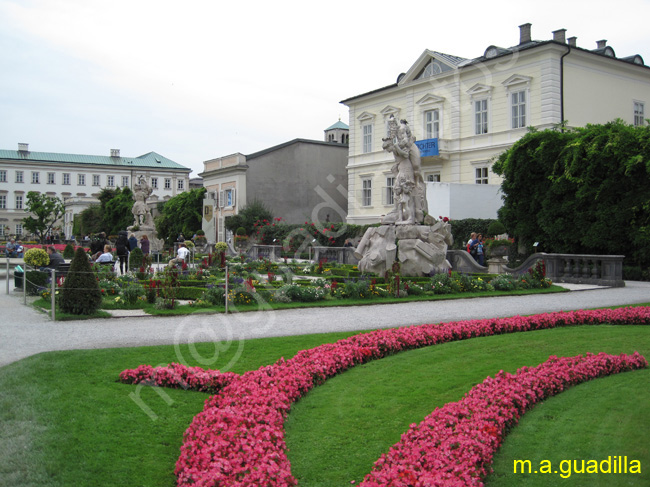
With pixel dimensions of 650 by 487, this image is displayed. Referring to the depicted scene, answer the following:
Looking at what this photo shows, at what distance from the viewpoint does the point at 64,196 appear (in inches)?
3735

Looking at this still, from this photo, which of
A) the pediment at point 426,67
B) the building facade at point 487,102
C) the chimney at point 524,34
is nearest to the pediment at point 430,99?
the building facade at point 487,102

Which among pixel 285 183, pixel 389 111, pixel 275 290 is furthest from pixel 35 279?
pixel 285 183

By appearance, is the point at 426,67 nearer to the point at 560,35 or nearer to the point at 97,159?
the point at 560,35

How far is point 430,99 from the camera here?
38438 millimetres

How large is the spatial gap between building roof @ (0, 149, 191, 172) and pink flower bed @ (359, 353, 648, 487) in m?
96.6

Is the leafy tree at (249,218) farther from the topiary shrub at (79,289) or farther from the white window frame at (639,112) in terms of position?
the topiary shrub at (79,289)

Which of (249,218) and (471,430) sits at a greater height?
(249,218)

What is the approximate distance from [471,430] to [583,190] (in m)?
19.8

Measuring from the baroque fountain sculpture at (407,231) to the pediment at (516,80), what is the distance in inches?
653

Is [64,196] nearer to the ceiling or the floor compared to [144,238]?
nearer to the ceiling

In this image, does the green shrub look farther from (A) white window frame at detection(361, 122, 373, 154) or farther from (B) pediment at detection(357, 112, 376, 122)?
(B) pediment at detection(357, 112, 376, 122)

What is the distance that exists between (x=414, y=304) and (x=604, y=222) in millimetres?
11353

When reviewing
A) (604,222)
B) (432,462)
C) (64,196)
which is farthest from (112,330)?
(64,196)

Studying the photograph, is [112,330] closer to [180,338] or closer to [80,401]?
[180,338]
